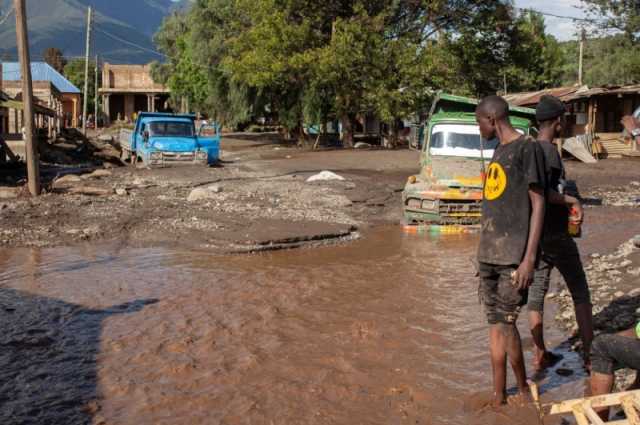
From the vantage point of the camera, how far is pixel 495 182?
13.8ft

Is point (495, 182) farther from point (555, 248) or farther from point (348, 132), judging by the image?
point (348, 132)

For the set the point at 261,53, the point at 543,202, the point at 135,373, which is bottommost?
the point at 135,373

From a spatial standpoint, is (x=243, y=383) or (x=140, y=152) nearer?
(x=243, y=383)

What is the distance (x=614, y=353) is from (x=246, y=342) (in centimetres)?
318

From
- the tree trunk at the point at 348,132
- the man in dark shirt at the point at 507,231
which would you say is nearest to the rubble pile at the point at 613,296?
the man in dark shirt at the point at 507,231

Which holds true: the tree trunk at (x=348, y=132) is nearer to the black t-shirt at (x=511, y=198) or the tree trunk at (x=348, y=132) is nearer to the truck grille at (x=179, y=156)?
the truck grille at (x=179, y=156)

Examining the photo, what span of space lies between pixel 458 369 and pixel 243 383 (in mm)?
1609

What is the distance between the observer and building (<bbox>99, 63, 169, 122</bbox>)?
70.5 meters

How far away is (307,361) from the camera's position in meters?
5.49

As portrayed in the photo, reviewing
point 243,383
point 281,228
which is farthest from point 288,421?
point 281,228

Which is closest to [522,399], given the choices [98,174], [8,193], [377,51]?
[8,193]

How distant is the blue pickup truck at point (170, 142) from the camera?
77.5ft

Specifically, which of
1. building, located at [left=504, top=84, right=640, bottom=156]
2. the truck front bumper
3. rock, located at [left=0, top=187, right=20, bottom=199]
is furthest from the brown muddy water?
building, located at [left=504, top=84, right=640, bottom=156]

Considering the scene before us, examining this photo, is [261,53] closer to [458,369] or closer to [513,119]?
[513,119]
